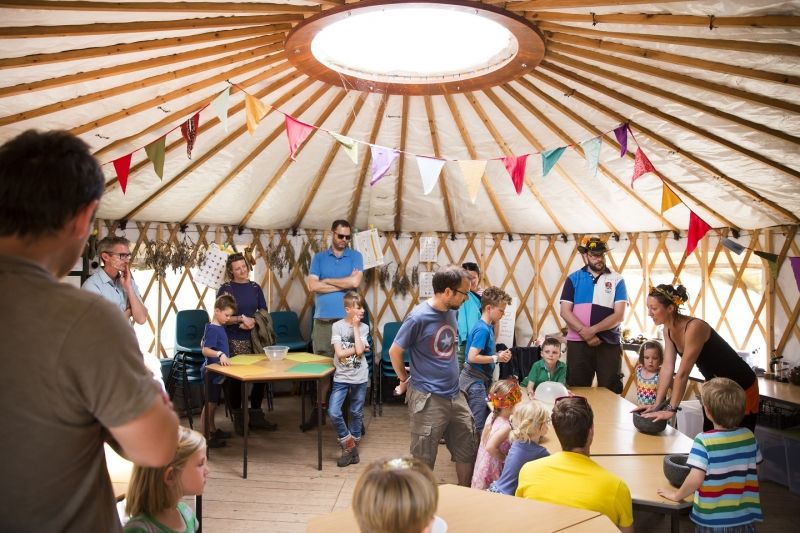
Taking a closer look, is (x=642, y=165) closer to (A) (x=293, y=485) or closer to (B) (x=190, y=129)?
(B) (x=190, y=129)

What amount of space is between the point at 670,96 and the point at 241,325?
336cm

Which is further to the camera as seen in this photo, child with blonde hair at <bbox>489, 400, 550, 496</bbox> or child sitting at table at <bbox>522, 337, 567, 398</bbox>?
child sitting at table at <bbox>522, 337, 567, 398</bbox>

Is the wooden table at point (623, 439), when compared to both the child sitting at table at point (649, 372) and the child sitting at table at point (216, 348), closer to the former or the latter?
the child sitting at table at point (649, 372)

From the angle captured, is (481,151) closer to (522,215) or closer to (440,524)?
(522,215)

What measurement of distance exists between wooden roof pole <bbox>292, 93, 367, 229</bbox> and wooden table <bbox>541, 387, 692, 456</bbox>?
2391 millimetres

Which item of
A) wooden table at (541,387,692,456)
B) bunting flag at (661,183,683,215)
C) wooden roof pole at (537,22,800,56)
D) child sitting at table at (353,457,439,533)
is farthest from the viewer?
bunting flag at (661,183,683,215)

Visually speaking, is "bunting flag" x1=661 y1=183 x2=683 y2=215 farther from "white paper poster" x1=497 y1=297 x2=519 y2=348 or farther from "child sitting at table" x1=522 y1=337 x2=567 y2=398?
"white paper poster" x1=497 y1=297 x2=519 y2=348

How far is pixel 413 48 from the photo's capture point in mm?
3590

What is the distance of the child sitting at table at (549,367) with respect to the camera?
3887 millimetres

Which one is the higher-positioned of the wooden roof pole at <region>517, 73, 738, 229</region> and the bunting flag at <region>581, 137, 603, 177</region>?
the wooden roof pole at <region>517, 73, 738, 229</region>

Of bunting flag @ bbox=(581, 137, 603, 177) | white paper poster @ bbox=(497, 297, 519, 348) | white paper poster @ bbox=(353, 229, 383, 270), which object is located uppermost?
bunting flag @ bbox=(581, 137, 603, 177)

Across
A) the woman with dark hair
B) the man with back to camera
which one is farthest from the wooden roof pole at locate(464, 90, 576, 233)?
the man with back to camera

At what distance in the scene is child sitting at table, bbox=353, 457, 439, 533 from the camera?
1.26 meters

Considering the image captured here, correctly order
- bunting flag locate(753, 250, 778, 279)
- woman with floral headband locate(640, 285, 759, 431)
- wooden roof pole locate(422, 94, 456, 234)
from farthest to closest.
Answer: bunting flag locate(753, 250, 778, 279)
wooden roof pole locate(422, 94, 456, 234)
woman with floral headband locate(640, 285, 759, 431)
